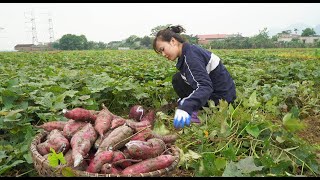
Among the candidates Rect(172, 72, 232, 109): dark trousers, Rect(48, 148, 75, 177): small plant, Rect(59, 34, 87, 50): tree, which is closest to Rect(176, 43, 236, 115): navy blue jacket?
Rect(172, 72, 232, 109): dark trousers

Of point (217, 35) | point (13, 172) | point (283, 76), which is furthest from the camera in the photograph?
point (217, 35)

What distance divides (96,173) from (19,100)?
5.74 ft

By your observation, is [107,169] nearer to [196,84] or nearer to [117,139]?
[117,139]

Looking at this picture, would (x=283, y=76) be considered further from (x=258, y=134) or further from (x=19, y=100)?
(x=19, y=100)

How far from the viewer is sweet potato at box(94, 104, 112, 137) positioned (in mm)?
2125

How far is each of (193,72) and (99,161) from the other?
1490 mm

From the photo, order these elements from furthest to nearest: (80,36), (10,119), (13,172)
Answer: (80,36) < (10,119) < (13,172)

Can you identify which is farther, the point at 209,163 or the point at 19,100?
the point at 19,100

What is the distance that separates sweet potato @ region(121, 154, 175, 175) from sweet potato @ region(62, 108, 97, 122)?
0.65 meters

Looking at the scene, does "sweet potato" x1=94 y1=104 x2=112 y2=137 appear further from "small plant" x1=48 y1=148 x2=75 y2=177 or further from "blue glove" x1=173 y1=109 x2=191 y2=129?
"blue glove" x1=173 y1=109 x2=191 y2=129

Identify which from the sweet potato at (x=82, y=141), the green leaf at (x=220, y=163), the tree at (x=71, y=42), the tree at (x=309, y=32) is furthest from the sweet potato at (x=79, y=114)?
the tree at (x=309, y=32)

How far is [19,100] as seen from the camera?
3.03 m

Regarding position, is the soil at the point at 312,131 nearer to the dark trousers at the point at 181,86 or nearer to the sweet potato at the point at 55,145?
the dark trousers at the point at 181,86

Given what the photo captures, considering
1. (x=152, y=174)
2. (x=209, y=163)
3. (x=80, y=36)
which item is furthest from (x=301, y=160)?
(x=80, y=36)
